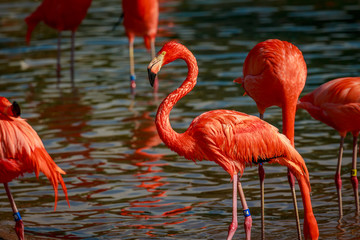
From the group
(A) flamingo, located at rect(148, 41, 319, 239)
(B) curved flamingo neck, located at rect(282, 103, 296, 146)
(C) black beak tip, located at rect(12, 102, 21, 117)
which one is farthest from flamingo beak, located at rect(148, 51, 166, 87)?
(B) curved flamingo neck, located at rect(282, 103, 296, 146)

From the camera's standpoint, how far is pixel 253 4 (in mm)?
16516

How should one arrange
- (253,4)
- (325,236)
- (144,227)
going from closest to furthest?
(325,236) < (144,227) < (253,4)

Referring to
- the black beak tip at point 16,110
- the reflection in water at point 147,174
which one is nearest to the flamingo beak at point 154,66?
the black beak tip at point 16,110

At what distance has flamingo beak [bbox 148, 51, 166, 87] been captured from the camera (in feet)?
13.9

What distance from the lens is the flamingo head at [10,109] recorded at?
165 inches

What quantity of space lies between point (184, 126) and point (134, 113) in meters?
1.03

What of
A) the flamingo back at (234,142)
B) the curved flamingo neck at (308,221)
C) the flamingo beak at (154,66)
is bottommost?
the curved flamingo neck at (308,221)

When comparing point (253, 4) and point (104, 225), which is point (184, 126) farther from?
point (253, 4)

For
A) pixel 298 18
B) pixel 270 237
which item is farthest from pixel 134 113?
pixel 298 18

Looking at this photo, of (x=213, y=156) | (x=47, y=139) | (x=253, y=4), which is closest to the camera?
(x=213, y=156)

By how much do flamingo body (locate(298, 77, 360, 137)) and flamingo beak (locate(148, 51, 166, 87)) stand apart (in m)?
1.40

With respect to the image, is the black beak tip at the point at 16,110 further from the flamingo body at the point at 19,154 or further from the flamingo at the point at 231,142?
the flamingo at the point at 231,142

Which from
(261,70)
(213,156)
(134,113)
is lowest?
(134,113)

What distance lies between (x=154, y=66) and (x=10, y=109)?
0.92 metres
